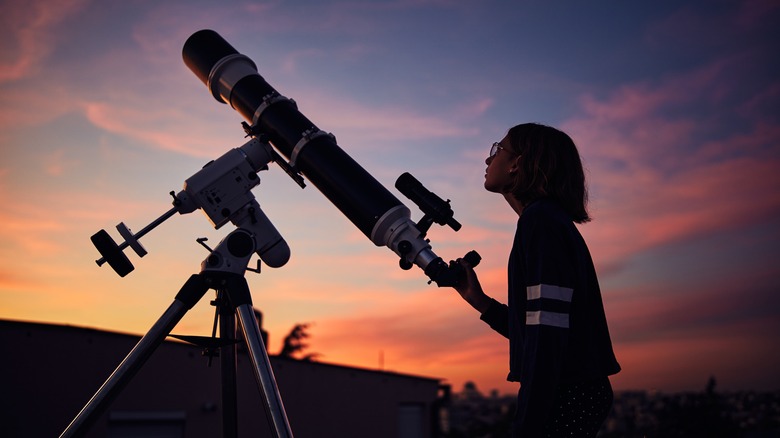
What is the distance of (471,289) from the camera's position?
2812 millimetres

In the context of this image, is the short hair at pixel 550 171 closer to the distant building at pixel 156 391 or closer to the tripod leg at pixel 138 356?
the tripod leg at pixel 138 356

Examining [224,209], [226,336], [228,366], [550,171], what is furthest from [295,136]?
[550,171]

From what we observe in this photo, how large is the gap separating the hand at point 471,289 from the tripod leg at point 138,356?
1427mm

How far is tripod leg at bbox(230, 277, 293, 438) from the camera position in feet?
9.40

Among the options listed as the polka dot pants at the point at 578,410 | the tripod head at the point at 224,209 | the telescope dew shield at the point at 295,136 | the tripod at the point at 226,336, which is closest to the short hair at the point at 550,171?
the polka dot pants at the point at 578,410

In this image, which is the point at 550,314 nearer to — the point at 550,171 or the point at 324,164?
the point at 550,171

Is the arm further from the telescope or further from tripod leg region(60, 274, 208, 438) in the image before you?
tripod leg region(60, 274, 208, 438)

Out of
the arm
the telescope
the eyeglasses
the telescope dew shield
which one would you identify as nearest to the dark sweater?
the eyeglasses

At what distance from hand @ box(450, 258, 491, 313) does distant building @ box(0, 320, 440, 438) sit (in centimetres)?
698

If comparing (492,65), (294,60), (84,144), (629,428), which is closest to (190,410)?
(84,144)

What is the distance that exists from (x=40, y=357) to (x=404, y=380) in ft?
36.6

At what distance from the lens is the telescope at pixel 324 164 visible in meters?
3.50

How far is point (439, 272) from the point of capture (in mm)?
3107

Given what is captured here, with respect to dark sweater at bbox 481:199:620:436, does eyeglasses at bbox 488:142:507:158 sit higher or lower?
higher
